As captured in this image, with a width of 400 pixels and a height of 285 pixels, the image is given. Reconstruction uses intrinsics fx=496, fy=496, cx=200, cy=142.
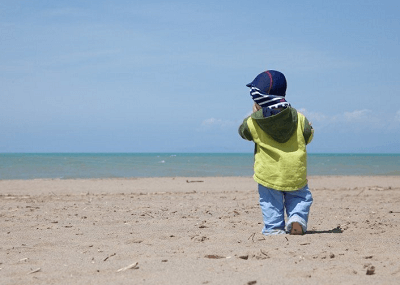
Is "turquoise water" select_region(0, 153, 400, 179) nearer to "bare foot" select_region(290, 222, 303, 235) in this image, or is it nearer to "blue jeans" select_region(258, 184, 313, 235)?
"blue jeans" select_region(258, 184, 313, 235)

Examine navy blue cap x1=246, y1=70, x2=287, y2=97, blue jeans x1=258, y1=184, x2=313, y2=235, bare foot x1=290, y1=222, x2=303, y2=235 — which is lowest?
bare foot x1=290, y1=222, x2=303, y2=235

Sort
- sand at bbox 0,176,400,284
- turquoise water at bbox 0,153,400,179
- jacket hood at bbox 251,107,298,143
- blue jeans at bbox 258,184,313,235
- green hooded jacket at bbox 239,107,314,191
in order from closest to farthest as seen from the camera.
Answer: sand at bbox 0,176,400,284 < jacket hood at bbox 251,107,298,143 < green hooded jacket at bbox 239,107,314,191 < blue jeans at bbox 258,184,313,235 < turquoise water at bbox 0,153,400,179

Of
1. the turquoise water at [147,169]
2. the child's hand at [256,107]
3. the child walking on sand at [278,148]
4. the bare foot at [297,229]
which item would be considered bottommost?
the turquoise water at [147,169]

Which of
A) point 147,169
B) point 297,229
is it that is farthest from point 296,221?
point 147,169

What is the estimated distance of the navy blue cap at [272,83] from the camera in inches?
179

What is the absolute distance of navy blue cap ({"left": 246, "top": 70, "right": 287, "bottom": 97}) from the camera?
179 inches

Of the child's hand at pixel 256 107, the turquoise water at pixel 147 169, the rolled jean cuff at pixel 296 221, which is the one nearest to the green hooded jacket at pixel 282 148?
the child's hand at pixel 256 107

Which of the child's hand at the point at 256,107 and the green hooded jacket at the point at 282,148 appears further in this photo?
the child's hand at the point at 256,107

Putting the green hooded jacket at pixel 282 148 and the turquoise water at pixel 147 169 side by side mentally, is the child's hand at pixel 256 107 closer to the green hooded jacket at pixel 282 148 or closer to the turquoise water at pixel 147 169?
the green hooded jacket at pixel 282 148

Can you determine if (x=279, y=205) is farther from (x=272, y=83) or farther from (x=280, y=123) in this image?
(x=272, y=83)

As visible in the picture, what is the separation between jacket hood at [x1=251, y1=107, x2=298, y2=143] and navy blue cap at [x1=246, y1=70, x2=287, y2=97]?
204 millimetres

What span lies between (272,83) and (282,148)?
0.60 metres

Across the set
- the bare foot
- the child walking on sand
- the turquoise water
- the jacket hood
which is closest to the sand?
the bare foot

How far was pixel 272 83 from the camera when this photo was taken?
4543 millimetres
